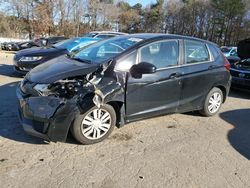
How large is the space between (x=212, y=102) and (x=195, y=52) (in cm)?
113

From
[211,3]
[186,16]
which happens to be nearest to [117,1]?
[186,16]

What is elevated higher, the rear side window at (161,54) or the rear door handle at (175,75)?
the rear side window at (161,54)

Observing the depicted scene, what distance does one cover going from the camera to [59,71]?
4105mm

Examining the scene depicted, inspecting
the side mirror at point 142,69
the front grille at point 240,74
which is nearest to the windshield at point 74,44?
the front grille at point 240,74

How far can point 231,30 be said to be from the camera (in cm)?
4828

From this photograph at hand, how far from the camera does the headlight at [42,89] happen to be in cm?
385

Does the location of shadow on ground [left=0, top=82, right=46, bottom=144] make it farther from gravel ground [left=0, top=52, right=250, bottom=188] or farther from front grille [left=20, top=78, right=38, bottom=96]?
front grille [left=20, top=78, right=38, bottom=96]

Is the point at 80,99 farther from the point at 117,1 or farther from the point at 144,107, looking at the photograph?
the point at 117,1

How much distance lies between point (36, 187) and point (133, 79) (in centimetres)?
203

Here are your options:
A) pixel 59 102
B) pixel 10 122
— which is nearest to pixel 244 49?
pixel 59 102

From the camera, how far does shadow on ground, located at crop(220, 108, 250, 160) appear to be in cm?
439

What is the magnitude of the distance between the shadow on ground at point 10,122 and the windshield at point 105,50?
4.78 feet

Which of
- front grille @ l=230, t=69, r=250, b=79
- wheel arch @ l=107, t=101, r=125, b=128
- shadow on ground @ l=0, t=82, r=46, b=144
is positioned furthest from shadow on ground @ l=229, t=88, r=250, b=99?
shadow on ground @ l=0, t=82, r=46, b=144

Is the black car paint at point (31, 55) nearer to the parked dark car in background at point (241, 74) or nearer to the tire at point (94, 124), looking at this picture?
the tire at point (94, 124)
